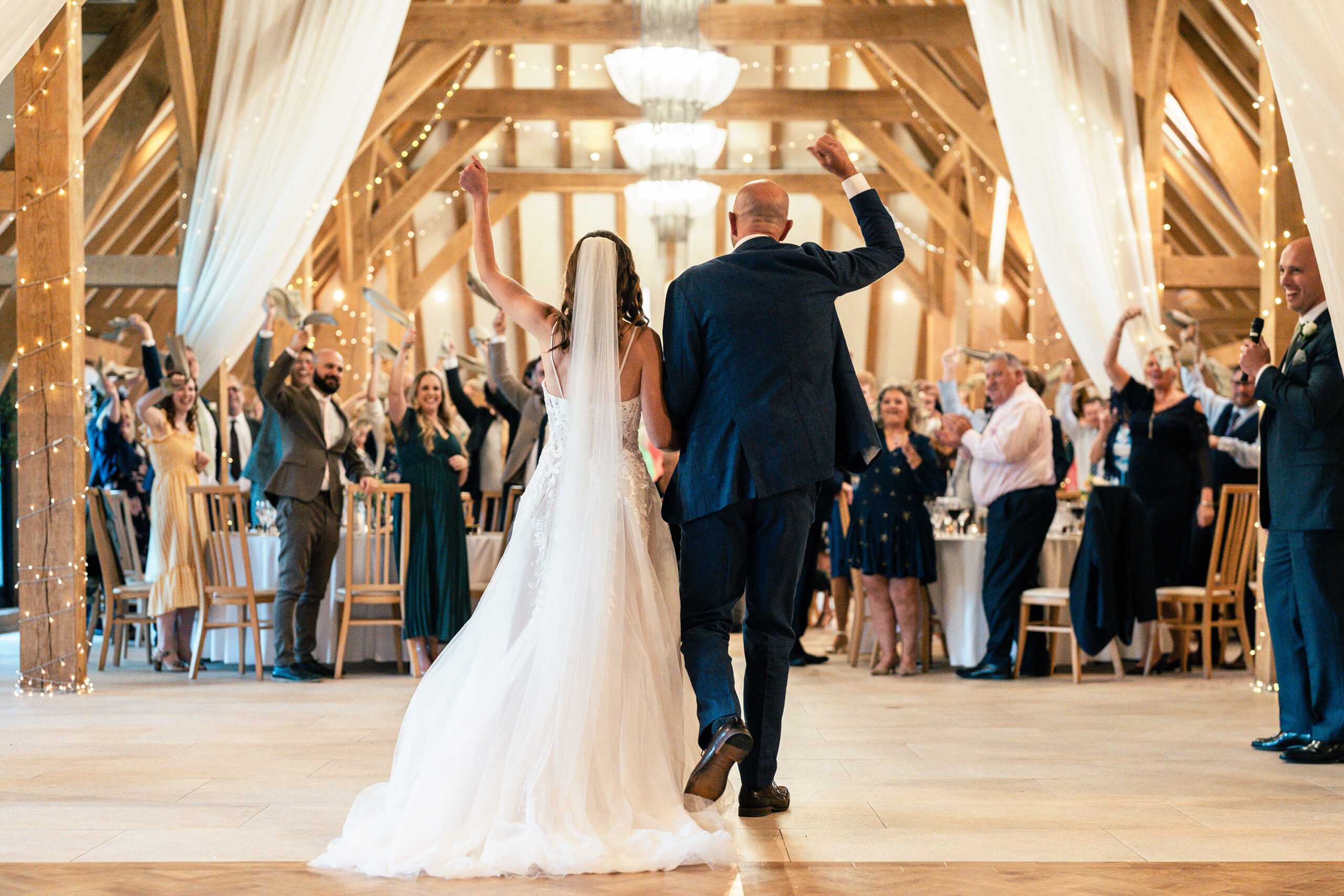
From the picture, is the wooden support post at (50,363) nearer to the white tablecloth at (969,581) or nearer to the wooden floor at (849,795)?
the wooden floor at (849,795)

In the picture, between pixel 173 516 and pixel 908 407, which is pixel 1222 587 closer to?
pixel 908 407

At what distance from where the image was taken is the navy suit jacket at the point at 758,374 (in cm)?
315

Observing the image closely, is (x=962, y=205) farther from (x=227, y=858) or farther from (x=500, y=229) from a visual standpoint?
(x=227, y=858)

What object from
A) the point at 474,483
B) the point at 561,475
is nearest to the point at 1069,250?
the point at 474,483

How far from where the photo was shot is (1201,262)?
9.95m

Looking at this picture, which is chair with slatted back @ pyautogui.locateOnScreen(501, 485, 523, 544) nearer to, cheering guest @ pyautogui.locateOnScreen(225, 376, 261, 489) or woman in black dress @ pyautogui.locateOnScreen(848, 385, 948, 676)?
woman in black dress @ pyautogui.locateOnScreen(848, 385, 948, 676)

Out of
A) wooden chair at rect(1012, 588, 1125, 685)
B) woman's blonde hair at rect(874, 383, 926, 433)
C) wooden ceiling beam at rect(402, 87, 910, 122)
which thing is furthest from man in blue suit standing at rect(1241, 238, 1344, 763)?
wooden ceiling beam at rect(402, 87, 910, 122)

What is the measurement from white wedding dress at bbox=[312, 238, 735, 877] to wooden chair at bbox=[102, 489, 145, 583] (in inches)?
169

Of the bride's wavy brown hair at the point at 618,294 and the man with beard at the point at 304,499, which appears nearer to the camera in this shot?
the bride's wavy brown hair at the point at 618,294

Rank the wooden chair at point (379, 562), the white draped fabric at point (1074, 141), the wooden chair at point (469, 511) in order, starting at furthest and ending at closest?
the wooden chair at point (469, 511) → the white draped fabric at point (1074, 141) → the wooden chair at point (379, 562)

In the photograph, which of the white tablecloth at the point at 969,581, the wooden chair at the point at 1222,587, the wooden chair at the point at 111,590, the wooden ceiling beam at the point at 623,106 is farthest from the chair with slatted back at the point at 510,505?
the wooden ceiling beam at the point at 623,106

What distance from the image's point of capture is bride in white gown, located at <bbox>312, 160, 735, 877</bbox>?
9.05 feet

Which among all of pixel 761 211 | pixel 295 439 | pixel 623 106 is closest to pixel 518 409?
pixel 295 439

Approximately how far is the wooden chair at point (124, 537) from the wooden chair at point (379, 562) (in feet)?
4.41
